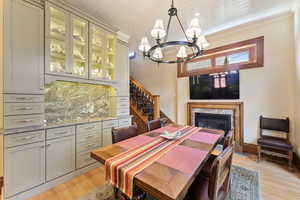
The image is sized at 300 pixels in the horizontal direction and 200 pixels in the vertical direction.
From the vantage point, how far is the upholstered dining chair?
7.59 ft

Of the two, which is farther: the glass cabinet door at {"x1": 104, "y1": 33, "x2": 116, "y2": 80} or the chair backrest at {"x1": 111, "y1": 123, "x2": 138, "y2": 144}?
the glass cabinet door at {"x1": 104, "y1": 33, "x2": 116, "y2": 80}

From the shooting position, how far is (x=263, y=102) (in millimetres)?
2902

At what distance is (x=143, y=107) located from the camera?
4.19 m

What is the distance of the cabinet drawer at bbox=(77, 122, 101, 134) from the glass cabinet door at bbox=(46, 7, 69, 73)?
97 centimetres

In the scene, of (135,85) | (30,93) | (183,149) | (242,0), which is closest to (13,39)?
(30,93)

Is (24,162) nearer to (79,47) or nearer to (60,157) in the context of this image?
(60,157)

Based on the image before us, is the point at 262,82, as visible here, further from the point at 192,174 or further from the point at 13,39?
the point at 13,39

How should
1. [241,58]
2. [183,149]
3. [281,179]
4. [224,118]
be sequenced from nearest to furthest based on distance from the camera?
[183,149] → [281,179] → [241,58] → [224,118]

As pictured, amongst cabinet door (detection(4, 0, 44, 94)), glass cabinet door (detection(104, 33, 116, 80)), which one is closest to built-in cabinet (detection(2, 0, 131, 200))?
cabinet door (detection(4, 0, 44, 94))

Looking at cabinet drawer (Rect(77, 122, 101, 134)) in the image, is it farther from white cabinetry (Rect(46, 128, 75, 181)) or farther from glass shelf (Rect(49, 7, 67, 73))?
glass shelf (Rect(49, 7, 67, 73))

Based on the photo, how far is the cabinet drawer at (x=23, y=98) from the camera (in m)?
1.56

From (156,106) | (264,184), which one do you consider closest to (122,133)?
(156,106)

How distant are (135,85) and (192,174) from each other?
3.87m

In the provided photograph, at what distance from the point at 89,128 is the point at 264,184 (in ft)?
9.63
